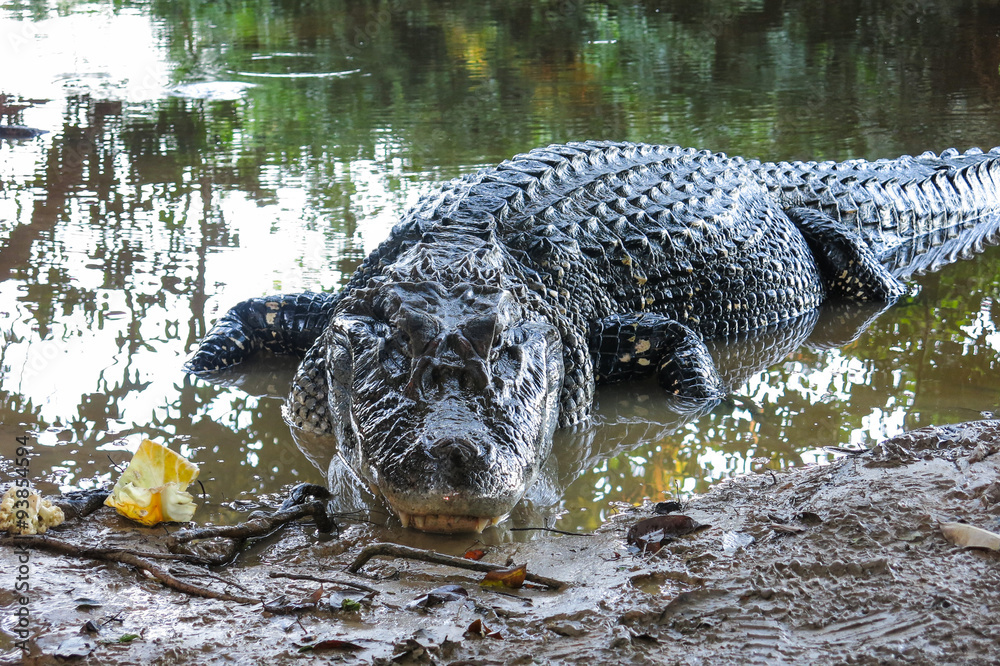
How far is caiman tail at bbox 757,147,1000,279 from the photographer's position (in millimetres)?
5234

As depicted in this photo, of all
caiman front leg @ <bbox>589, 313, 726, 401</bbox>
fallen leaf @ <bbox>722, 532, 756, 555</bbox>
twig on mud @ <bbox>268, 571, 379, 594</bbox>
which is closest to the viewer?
twig on mud @ <bbox>268, 571, 379, 594</bbox>

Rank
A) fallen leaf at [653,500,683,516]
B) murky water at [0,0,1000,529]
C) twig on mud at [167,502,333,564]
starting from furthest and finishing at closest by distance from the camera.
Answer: murky water at [0,0,1000,529] < fallen leaf at [653,500,683,516] < twig on mud at [167,502,333,564]

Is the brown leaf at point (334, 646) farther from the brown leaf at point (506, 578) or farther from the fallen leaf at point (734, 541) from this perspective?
the fallen leaf at point (734, 541)

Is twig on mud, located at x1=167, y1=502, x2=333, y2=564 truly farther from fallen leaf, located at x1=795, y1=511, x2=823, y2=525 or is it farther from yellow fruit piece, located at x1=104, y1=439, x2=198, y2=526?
fallen leaf, located at x1=795, y1=511, x2=823, y2=525

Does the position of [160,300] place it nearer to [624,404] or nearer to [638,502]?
[624,404]

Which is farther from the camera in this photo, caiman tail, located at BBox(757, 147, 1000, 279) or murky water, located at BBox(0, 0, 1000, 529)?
caiman tail, located at BBox(757, 147, 1000, 279)

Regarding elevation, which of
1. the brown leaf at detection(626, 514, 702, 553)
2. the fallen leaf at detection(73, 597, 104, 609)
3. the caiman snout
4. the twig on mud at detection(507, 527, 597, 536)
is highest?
the caiman snout

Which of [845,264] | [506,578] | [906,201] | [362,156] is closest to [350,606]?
[506,578]

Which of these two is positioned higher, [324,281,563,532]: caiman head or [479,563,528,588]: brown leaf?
[324,281,563,532]: caiman head

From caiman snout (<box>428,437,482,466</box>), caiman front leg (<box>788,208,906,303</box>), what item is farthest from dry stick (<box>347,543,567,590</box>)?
caiman front leg (<box>788,208,906,303</box>)

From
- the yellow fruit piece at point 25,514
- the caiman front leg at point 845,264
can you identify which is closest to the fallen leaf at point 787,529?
the yellow fruit piece at point 25,514

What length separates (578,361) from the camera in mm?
3428

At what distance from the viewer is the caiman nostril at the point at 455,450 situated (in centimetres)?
223

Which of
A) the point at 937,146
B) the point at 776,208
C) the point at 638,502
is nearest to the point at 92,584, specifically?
the point at 638,502
